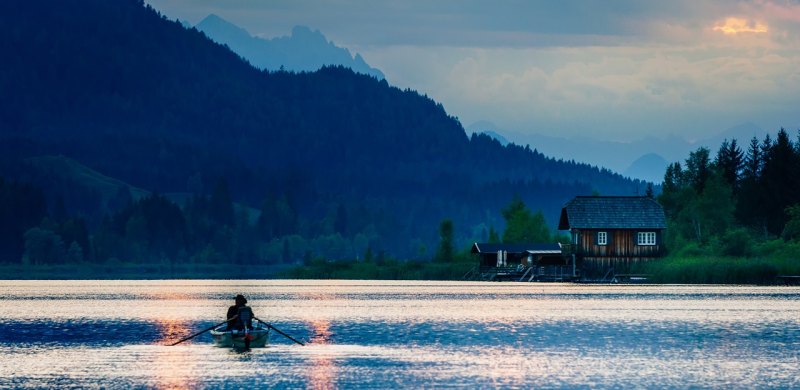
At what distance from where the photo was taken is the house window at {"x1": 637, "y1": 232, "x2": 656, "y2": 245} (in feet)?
493

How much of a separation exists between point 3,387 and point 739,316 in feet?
177

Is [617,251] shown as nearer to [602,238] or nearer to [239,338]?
[602,238]

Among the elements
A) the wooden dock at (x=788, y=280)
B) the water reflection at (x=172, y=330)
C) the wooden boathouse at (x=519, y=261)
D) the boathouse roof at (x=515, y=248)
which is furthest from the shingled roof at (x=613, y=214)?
the water reflection at (x=172, y=330)

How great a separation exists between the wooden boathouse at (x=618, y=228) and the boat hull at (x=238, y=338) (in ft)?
299

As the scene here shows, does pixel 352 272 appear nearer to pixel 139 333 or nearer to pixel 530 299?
pixel 530 299

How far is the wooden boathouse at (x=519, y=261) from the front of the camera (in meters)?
166

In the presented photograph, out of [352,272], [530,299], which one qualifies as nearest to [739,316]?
[530,299]

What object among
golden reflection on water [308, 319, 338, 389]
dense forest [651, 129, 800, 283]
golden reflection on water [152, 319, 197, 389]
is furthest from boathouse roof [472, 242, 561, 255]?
golden reflection on water [152, 319, 197, 389]

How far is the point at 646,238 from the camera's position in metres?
150

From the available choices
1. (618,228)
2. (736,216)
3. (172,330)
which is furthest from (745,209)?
(172,330)

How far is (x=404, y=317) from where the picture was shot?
289 feet

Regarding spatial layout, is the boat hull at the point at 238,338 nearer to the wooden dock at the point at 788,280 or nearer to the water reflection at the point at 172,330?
the water reflection at the point at 172,330

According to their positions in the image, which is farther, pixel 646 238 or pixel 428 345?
pixel 646 238

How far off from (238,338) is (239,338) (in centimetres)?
8
